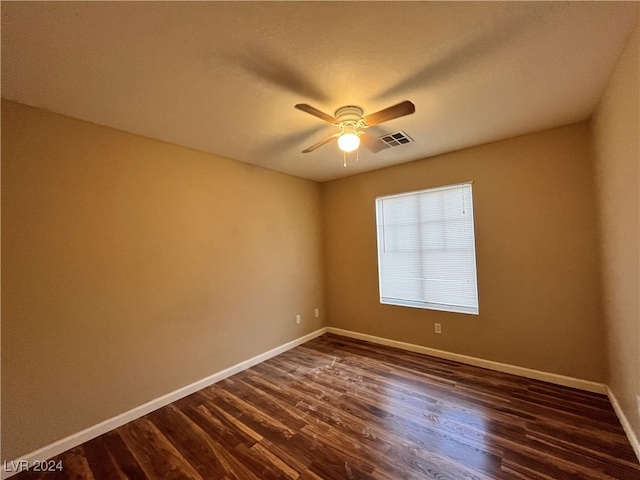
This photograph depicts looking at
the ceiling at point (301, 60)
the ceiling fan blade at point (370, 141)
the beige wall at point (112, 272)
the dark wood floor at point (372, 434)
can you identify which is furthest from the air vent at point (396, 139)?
the dark wood floor at point (372, 434)

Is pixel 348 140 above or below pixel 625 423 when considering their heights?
above

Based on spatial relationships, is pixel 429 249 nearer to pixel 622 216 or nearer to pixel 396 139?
pixel 396 139

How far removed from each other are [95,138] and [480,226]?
3867 mm

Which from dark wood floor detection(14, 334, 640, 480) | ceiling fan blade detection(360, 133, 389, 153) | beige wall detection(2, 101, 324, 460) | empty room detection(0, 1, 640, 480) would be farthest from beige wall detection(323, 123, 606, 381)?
beige wall detection(2, 101, 324, 460)

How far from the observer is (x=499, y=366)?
2.87 metres

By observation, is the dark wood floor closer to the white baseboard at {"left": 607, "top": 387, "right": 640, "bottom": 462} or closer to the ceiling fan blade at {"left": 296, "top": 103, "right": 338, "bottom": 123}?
the white baseboard at {"left": 607, "top": 387, "right": 640, "bottom": 462}

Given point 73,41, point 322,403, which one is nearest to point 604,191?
point 322,403

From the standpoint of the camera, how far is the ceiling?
124 cm

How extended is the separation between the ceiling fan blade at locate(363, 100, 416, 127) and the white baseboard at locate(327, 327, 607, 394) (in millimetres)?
2843

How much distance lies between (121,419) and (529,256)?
411 cm

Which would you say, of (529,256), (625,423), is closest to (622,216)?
(529,256)

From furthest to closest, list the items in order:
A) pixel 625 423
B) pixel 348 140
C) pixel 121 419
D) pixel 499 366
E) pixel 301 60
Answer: pixel 499 366, pixel 121 419, pixel 348 140, pixel 625 423, pixel 301 60

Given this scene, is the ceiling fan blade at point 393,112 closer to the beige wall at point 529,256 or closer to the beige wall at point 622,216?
the beige wall at point 622,216

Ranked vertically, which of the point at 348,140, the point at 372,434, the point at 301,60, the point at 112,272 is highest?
the point at 301,60
